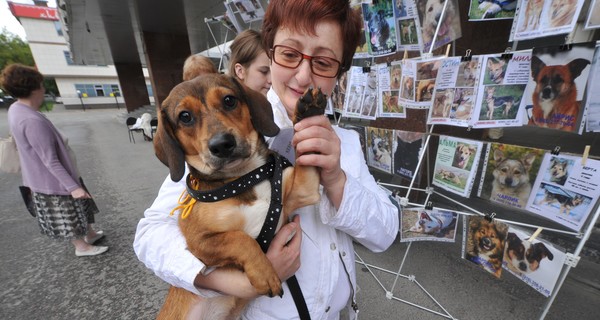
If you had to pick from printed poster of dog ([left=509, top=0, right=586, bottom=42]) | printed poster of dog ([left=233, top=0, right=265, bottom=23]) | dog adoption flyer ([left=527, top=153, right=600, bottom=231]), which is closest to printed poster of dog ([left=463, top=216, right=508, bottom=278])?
dog adoption flyer ([left=527, top=153, right=600, bottom=231])

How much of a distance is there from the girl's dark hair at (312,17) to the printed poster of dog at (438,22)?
935mm

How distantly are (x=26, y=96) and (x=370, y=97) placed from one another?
4.21m

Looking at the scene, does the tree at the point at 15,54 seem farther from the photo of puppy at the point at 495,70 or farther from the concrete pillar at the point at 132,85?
the photo of puppy at the point at 495,70

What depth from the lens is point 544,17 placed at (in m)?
1.49

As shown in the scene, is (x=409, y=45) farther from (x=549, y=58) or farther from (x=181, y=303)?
(x=181, y=303)

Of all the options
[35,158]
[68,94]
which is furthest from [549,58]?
[68,94]

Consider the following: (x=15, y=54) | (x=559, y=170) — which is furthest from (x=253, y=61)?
(x=15, y=54)

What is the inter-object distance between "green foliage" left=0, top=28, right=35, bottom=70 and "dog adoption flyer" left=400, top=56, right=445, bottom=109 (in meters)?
59.7

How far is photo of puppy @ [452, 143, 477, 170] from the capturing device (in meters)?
2.03

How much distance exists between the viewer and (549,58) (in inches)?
59.9

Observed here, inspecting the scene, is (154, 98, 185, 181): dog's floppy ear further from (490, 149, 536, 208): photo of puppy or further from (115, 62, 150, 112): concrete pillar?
Answer: (115, 62, 150, 112): concrete pillar

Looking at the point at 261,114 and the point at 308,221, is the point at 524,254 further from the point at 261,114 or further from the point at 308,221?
the point at 261,114

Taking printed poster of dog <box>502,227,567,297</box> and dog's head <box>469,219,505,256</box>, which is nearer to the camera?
printed poster of dog <box>502,227,567,297</box>

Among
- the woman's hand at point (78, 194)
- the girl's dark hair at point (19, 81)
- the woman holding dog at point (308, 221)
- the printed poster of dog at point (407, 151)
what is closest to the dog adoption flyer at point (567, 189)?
the printed poster of dog at point (407, 151)
